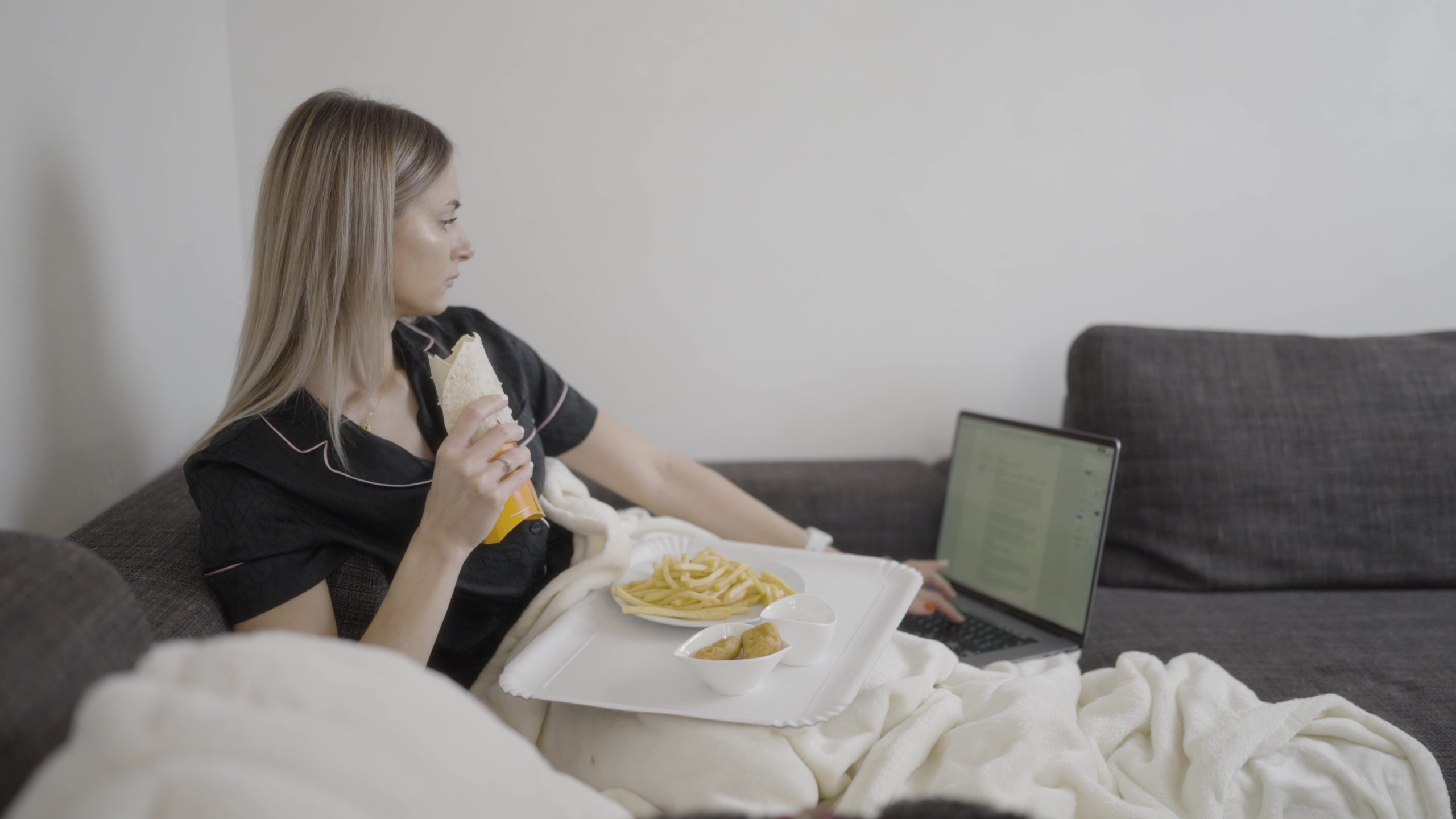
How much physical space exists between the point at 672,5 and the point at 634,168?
36 cm

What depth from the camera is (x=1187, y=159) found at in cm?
235

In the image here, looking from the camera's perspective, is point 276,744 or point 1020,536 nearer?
point 276,744

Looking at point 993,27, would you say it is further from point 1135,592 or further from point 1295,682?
point 1295,682

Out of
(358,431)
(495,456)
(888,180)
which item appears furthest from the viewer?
(888,180)

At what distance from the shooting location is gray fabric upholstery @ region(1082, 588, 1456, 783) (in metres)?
1.56

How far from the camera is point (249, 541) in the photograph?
1276 millimetres

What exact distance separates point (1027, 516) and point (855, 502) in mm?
368

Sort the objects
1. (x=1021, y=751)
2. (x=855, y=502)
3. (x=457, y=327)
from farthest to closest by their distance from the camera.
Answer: (x=855, y=502), (x=457, y=327), (x=1021, y=751)

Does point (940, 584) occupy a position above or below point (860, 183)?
below

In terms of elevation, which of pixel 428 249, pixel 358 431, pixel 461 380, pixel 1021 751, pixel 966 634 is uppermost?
pixel 428 249

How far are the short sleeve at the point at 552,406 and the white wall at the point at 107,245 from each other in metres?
0.61

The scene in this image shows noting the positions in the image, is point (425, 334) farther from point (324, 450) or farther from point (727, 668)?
point (727, 668)

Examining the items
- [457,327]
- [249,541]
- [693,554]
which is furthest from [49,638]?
[693,554]

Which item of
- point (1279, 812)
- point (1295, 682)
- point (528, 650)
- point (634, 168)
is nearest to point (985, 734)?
point (1279, 812)
